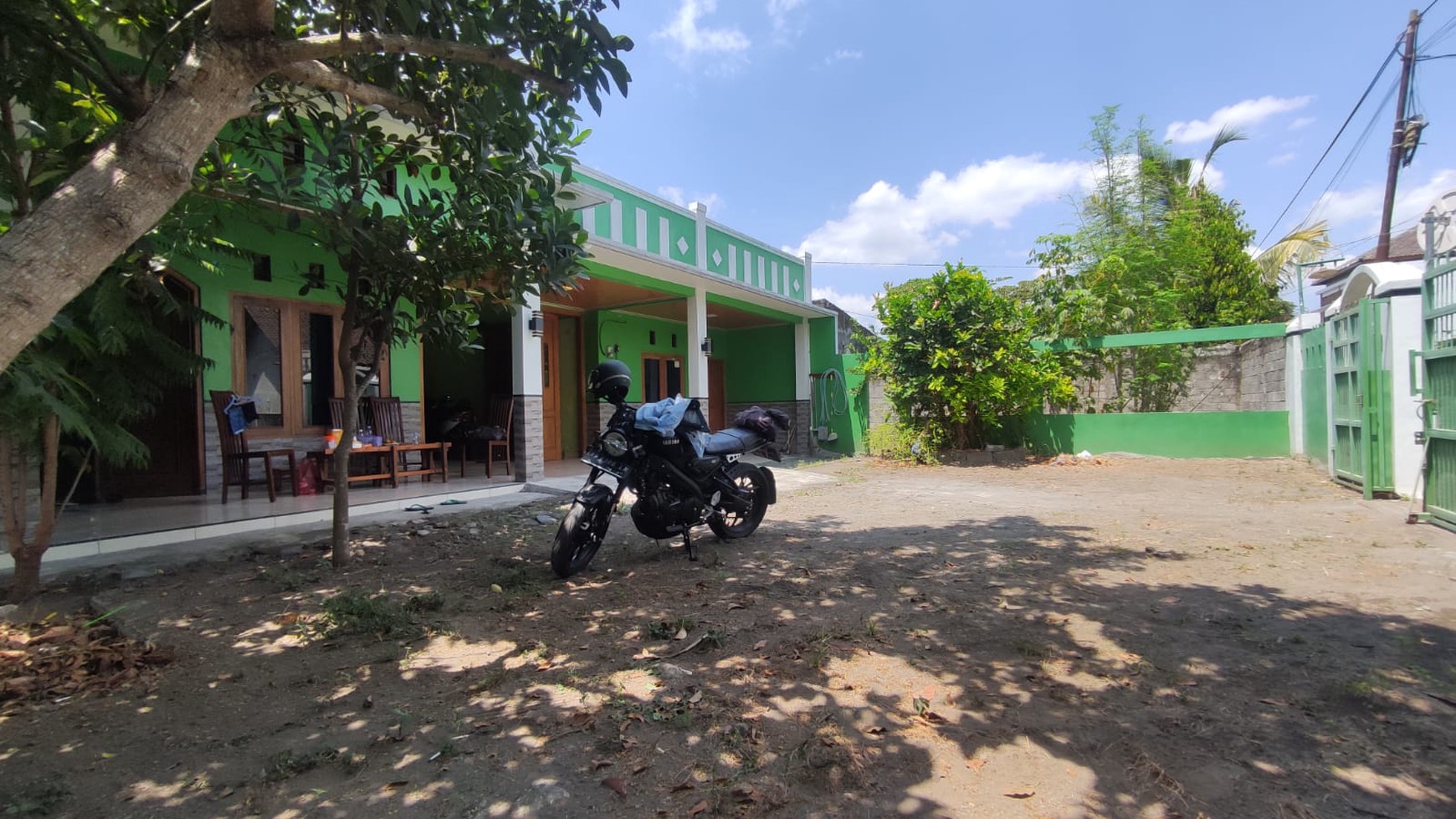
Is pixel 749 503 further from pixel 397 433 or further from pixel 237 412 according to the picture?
pixel 237 412

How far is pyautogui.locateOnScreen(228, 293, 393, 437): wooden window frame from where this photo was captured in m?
6.62

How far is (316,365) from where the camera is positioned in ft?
24.0

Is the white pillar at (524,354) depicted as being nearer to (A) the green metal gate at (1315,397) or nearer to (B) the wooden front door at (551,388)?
(B) the wooden front door at (551,388)

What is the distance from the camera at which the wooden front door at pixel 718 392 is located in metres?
14.8

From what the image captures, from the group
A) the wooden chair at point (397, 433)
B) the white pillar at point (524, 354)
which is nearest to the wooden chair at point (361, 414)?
the wooden chair at point (397, 433)

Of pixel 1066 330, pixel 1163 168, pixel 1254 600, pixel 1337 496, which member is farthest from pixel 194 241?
pixel 1163 168

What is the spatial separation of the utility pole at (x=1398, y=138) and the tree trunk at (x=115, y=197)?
15011mm

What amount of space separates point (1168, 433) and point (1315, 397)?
2048mm

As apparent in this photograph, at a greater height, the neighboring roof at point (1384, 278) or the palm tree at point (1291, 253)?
the palm tree at point (1291, 253)

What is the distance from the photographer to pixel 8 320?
156 centimetres

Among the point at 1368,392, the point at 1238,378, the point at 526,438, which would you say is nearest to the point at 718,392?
the point at 526,438

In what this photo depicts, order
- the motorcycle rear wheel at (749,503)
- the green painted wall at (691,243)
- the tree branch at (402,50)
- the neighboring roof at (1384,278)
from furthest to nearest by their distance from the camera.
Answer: the green painted wall at (691,243) < the neighboring roof at (1384,278) < the motorcycle rear wheel at (749,503) < the tree branch at (402,50)

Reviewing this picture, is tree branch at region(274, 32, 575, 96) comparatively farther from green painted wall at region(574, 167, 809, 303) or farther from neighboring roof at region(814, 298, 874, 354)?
neighboring roof at region(814, 298, 874, 354)

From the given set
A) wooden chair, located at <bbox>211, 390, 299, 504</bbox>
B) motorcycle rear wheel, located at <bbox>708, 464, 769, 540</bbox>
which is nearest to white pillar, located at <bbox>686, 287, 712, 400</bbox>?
motorcycle rear wheel, located at <bbox>708, 464, 769, 540</bbox>
